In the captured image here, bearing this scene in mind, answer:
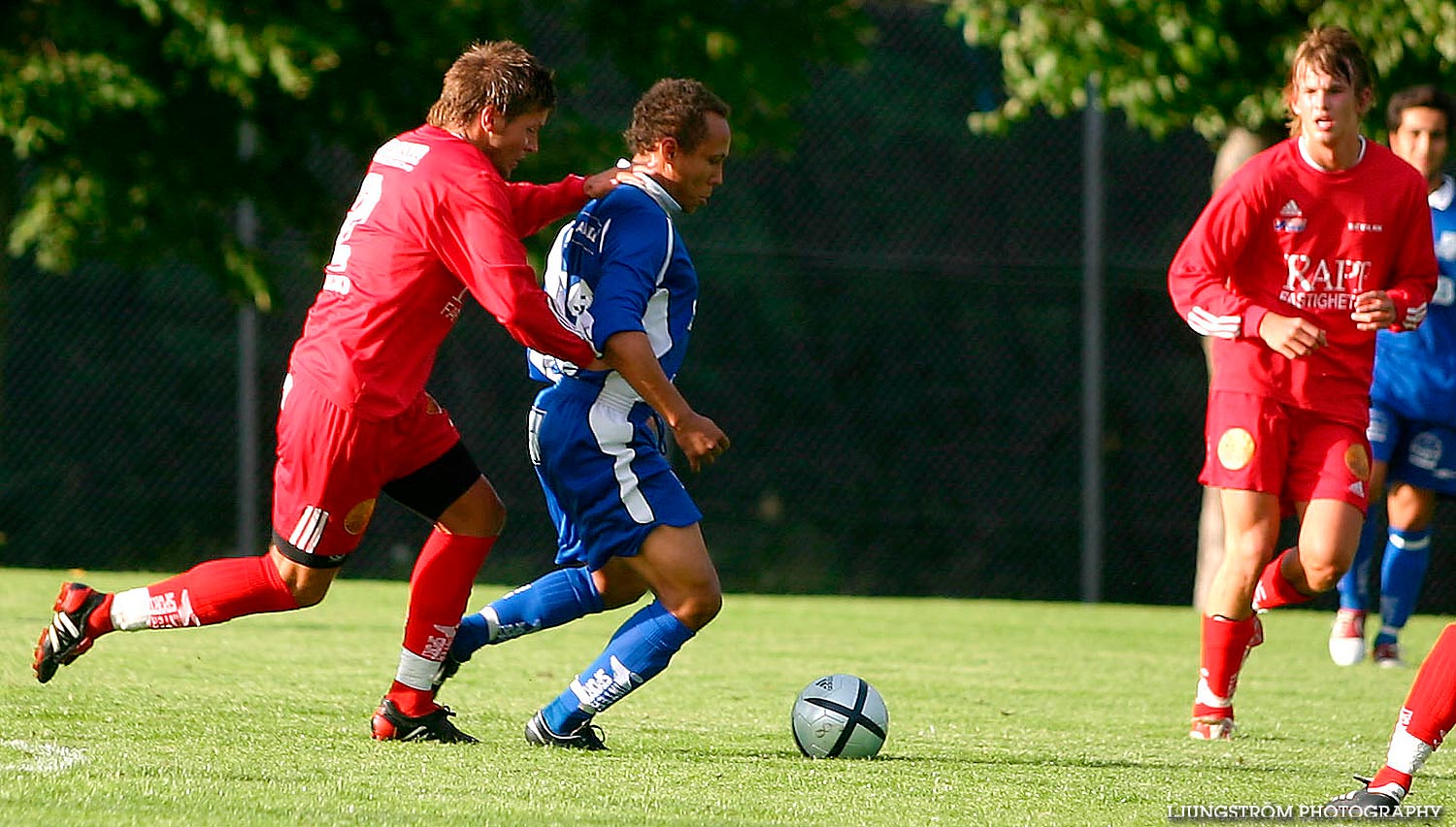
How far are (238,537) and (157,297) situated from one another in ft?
6.18

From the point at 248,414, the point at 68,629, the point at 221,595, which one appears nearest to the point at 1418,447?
the point at 221,595

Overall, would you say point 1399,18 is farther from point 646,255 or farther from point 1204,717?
point 646,255

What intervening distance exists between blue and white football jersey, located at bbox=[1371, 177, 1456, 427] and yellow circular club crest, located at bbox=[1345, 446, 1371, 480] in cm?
247

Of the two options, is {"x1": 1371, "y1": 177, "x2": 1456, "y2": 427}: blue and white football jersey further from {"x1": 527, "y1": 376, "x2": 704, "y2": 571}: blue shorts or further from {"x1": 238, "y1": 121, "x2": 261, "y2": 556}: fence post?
{"x1": 238, "y1": 121, "x2": 261, "y2": 556}: fence post

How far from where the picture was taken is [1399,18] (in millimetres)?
10492

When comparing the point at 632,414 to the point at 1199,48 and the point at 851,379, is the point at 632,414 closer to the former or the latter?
the point at 1199,48

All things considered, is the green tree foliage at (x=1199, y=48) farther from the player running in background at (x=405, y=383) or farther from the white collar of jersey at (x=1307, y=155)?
the player running in background at (x=405, y=383)

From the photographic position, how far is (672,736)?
5.36 meters

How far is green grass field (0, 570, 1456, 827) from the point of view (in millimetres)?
3994

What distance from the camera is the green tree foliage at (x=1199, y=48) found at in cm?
1055

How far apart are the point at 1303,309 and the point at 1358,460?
468mm

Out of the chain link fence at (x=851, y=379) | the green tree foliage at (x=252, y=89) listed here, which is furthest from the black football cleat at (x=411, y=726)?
the chain link fence at (x=851, y=379)

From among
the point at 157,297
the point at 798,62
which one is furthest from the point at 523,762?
the point at 157,297

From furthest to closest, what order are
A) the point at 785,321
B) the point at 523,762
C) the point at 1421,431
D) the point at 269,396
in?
the point at 785,321
the point at 269,396
the point at 1421,431
the point at 523,762
